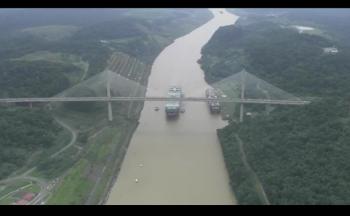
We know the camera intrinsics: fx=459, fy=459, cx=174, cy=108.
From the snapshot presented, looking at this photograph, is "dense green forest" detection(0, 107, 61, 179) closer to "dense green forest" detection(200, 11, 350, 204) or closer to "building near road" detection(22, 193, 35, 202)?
"building near road" detection(22, 193, 35, 202)

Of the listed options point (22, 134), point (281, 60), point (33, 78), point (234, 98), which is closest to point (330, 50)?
point (281, 60)

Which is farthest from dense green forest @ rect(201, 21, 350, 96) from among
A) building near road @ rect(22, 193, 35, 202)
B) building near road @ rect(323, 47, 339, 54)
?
building near road @ rect(22, 193, 35, 202)

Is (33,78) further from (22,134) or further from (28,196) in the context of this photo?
(28,196)

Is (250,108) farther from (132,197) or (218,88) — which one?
(132,197)

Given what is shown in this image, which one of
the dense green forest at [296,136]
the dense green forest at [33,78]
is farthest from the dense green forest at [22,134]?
the dense green forest at [296,136]

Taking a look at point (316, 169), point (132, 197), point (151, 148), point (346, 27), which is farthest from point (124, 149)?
point (346, 27)
